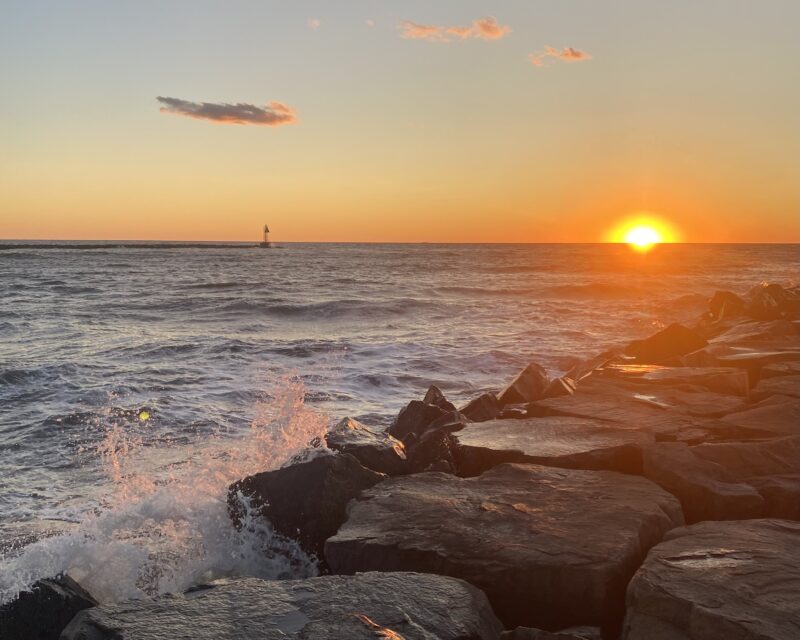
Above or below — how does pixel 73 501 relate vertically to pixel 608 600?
below

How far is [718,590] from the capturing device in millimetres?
3217

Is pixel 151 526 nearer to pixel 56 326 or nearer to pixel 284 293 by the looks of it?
pixel 56 326

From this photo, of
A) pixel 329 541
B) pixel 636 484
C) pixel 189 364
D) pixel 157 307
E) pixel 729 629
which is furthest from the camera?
pixel 157 307

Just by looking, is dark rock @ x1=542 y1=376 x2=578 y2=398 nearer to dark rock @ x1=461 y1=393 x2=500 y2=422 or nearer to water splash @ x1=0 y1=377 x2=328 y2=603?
dark rock @ x1=461 y1=393 x2=500 y2=422

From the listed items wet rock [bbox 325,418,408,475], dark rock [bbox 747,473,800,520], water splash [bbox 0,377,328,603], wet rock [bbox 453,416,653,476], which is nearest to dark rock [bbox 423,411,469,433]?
wet rock [bbox 453,416,653,476]

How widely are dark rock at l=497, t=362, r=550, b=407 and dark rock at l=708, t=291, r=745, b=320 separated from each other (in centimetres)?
937

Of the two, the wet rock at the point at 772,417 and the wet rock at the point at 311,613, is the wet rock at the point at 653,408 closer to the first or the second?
the wet rock at the point at 772,417

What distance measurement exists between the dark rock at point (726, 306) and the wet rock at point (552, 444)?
1220 cm

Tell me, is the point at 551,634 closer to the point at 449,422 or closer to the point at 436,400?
the point at 449,422

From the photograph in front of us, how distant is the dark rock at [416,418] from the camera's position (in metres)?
8.03

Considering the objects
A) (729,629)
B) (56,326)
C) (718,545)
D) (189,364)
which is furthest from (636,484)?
(56,326)

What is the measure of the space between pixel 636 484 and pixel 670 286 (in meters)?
39.4

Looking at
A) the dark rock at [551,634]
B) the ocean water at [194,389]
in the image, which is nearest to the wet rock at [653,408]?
the ocean water at [194,389]

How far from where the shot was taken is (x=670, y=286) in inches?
1630
